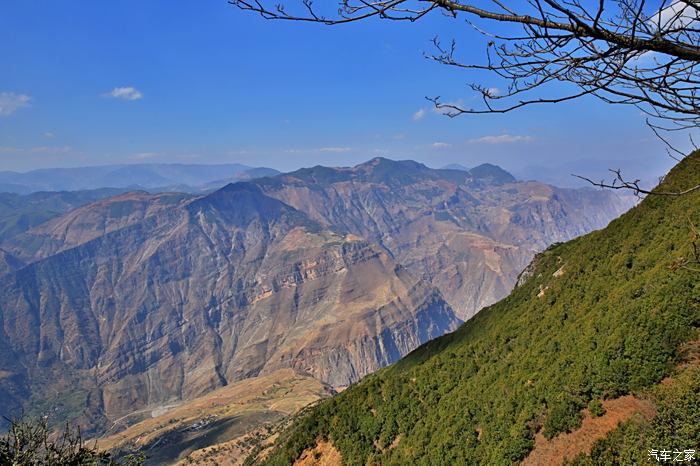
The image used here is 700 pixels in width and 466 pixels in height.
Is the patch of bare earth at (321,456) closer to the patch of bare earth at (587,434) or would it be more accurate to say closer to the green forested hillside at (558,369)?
the green forested hillside at (558,369)

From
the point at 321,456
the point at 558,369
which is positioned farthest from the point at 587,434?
the point at 321,456

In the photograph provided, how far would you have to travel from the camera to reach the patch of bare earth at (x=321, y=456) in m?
25.5

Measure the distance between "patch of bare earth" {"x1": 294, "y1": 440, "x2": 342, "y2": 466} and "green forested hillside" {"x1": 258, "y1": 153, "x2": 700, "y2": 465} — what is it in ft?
1.44

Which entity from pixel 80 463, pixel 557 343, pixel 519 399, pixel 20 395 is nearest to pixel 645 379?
pixel 519 399

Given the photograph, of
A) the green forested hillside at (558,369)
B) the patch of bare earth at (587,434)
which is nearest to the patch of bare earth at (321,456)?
the green forested hillside at (558,369)

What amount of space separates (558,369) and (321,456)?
1613 cm

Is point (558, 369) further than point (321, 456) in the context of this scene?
No

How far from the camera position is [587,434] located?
14.4 metres

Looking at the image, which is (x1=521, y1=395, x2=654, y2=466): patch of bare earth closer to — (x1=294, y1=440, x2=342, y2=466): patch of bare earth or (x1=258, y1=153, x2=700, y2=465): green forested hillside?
(x1=258, y1=153, x2=700, y2=465): green forested hillside

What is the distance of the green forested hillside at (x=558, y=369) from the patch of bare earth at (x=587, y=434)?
37cm

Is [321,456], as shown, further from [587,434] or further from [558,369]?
[587,434]

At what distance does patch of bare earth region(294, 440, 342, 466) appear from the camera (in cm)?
2548

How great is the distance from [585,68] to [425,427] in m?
23.3

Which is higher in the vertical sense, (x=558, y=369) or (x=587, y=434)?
(x=558, y=369)
